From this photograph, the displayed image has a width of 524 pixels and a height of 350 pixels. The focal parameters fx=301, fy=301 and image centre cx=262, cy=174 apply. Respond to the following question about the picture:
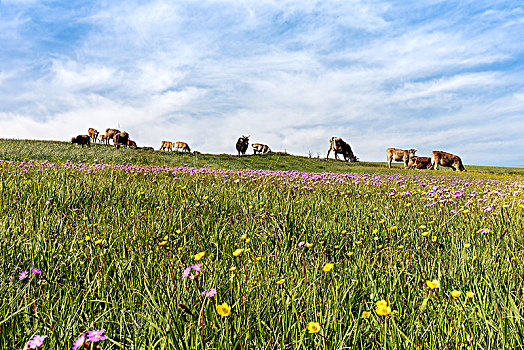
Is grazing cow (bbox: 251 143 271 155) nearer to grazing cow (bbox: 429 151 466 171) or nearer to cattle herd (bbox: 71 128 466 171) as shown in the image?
cattle herd (bbox: 71 128 466 171)

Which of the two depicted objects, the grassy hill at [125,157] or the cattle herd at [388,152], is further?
the cattle herd at [388,152]

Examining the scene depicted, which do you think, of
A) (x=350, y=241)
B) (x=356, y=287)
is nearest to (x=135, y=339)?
(x=356, y=287)

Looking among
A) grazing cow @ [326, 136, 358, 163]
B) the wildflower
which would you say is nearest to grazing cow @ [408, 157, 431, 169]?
grazing cow @ [326, 136, 358, 163]

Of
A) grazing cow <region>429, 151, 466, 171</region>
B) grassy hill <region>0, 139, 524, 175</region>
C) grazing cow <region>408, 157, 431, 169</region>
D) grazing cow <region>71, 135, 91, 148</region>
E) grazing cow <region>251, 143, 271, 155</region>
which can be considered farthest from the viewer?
grazing cow <region>251, 143, 271, 155</region>

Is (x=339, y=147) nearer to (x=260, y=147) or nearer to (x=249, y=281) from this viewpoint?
(x=260, y=147)

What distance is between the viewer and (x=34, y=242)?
8.36 ft

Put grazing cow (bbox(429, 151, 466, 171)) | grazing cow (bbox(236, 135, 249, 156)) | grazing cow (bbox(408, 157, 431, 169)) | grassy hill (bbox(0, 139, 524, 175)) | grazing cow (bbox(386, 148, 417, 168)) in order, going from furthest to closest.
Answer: grazing cow (bbox(236, 135, 249, 156)), grazing cow (bbox(386, 148, 417, 168)), grazing cow (bbox(408, 157, 431, 169)), grazing cow (bbox(429, 151, 466, 171)), grassy hill (bbox(0, 139, 524, 175))

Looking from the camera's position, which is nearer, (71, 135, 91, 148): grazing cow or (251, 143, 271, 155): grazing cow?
(71, 135, 91, 148): grazing cow

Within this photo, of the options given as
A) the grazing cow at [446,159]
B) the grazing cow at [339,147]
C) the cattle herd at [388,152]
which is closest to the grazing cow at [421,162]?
the cattle herd at [388,152]

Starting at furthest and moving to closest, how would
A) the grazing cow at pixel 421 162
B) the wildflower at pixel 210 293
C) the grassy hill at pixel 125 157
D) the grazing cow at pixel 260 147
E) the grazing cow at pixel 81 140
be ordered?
1. the grazing cow at pixel 260 147
2. the grazing cow at pixel 421 162
3. the grazing cow at pixel 81 140
4. the grassy hill at pixel 125 157
5. the wildflower at pixel 210 293

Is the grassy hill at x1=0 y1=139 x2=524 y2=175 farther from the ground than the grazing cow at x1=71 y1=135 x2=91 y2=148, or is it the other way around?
the grazing cow at x1=71 y1=135 x2=91 y2=148

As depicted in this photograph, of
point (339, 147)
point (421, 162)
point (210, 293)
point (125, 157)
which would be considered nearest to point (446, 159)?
point (421, 162)

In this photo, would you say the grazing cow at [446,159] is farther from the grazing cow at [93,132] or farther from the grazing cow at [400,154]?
the grazing cow at [93,132]

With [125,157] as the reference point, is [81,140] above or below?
above
